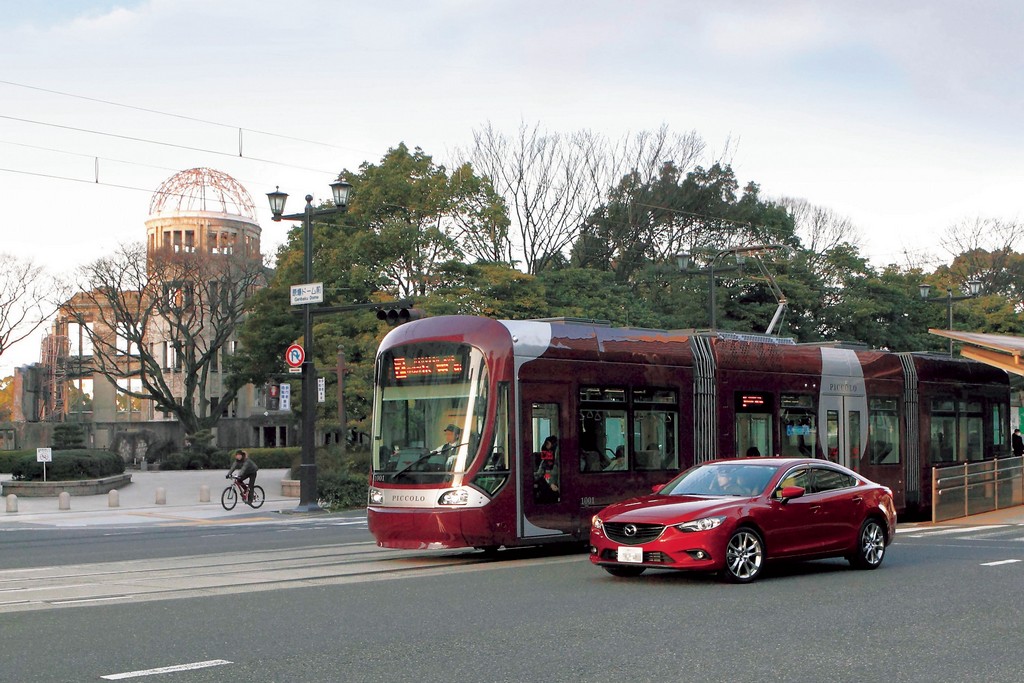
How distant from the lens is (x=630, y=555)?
13117mm

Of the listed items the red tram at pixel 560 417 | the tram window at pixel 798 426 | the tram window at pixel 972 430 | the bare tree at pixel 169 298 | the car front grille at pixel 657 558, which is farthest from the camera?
the bare tree at pixel 169 298

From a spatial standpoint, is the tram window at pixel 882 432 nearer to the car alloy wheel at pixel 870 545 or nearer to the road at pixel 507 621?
the road at pixel 507 621

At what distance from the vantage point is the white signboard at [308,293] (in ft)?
93.4

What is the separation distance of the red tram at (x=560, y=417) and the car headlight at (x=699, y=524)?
3.32m

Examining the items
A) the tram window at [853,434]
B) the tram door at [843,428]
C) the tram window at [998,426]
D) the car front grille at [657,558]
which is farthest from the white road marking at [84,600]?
the tram window at [998,426]

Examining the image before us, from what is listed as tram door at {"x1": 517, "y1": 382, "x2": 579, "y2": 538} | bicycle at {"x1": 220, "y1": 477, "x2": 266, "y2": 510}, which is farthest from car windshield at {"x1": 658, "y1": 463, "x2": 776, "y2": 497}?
bicycle at {"x1": 220, "y1": 477, "x2": 266, "y2": 510}

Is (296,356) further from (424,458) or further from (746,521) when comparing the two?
(746,521)

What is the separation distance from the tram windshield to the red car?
101 inches

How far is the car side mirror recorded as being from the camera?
1370 centimetres

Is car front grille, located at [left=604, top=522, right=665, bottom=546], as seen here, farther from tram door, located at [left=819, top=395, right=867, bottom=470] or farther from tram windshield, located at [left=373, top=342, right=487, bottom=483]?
tram door, located at [left=819, top=395, right=867, bottom=470]

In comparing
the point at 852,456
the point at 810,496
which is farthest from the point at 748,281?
the point at 810,496

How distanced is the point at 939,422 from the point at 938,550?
330 inches

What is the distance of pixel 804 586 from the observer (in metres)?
13.0

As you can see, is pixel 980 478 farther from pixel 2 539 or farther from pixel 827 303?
pixel 827 303
